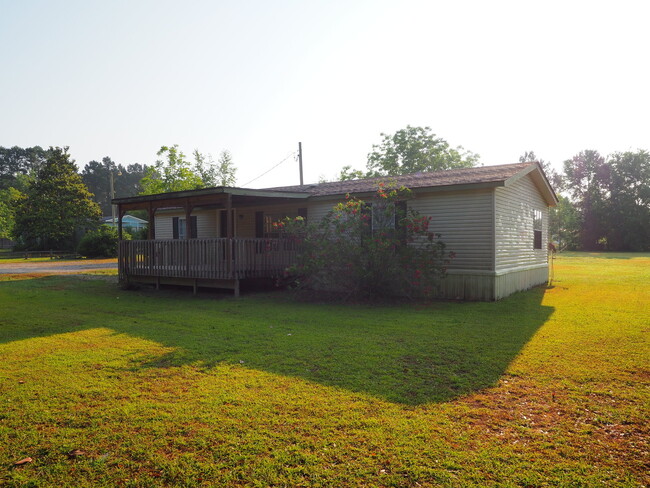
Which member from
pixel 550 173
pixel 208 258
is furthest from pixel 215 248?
pixel 550 173

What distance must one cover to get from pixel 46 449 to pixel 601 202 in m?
57.8

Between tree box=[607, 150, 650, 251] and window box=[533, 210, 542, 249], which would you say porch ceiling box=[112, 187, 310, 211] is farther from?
tree box=[607, 150, 650, 251]

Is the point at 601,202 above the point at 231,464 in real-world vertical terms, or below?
above

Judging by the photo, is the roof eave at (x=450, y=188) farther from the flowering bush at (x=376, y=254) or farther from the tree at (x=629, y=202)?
the tree at (x=629, y=202)

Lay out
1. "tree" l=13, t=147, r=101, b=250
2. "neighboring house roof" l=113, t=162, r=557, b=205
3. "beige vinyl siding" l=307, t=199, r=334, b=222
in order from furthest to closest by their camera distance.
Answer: "tree" l=13, t=147, r=101, b=250, "beige vinyl siding" l=307, t=199, r=334, b=222, "neighboring house roof" l=113, t=162, r=557, b=205

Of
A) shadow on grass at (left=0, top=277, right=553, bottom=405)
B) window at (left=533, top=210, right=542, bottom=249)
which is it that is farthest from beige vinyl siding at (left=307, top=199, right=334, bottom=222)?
window at (left=533, top=210, right=542, bottom=249)

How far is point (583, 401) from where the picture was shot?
4098 millimetres

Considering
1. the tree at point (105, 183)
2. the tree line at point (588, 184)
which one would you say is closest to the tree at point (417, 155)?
the tree line at point (588, 184)

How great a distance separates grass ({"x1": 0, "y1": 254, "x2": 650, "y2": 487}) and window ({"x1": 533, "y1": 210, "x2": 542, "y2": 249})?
6.66 metres

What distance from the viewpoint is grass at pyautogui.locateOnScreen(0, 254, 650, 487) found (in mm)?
2883

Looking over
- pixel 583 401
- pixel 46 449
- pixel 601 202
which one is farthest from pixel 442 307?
pixel 601 202

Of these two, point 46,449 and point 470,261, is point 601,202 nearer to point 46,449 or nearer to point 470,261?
point 470,261

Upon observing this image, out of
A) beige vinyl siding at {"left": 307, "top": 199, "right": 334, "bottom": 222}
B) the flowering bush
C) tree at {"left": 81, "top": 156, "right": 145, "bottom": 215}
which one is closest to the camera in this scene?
the flowering bush

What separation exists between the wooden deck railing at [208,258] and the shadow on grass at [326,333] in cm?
81
